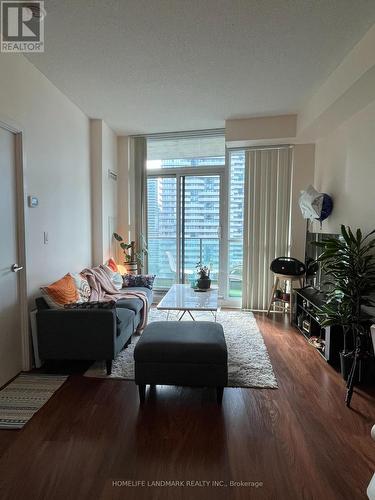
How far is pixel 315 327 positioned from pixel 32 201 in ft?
11.0

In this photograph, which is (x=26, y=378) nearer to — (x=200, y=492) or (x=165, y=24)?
(x=200, y=492)

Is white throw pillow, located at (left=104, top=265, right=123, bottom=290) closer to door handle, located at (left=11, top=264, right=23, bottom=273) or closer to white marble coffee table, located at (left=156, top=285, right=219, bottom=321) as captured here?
white marble coffee table, located at (left=156, top=285, right=219, bottom=321)

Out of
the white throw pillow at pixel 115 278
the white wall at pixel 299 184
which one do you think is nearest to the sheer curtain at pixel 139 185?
the white throw pillow at pixel 115 278

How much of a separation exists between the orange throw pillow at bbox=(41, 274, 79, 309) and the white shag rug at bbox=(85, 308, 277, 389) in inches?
27.0

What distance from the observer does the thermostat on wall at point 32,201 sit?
2594 mm

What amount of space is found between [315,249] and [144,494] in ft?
10.6

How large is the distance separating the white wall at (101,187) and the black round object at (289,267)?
256 centimetres

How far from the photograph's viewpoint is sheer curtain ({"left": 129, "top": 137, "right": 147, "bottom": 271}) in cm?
471

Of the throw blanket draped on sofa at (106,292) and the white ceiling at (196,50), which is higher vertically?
the white ceiling at (196,50)

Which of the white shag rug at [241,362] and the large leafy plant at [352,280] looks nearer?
the large leafy plant at [352,280]

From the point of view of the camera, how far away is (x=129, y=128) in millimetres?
4379

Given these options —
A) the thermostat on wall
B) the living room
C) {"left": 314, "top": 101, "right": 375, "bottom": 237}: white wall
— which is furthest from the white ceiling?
the thermostat on wall

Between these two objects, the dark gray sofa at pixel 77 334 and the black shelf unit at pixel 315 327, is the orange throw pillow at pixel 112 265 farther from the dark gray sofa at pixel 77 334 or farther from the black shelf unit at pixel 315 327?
the black shelf unit at pixel 315 327

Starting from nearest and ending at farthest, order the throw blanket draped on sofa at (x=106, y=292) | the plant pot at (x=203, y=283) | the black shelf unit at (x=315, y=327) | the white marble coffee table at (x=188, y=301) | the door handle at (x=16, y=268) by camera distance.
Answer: the door handle at (x=16, y=268), the black shelf unit at (x=315, y=327), the white marble coffee table at (x=188, y=301), the throw blanket draped on sofa at (x=106, y=292), the plant pot at (x=203, y=283)
